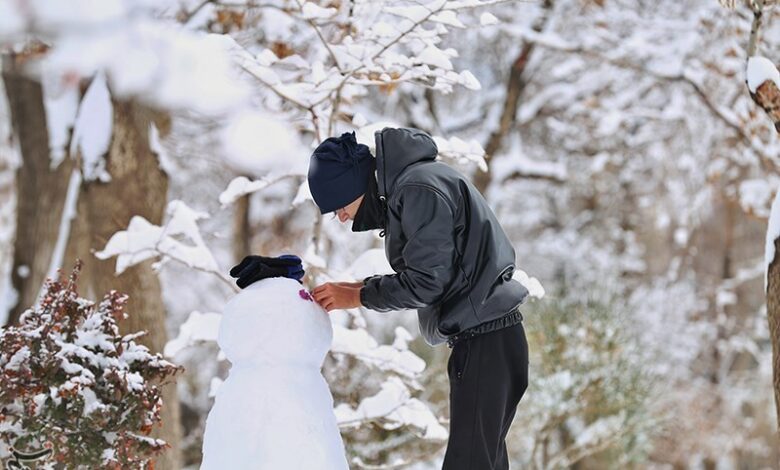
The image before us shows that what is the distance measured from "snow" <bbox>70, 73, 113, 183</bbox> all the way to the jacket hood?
300 centimetres

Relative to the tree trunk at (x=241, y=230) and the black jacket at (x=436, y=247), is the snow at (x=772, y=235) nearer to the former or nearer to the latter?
the black jacket at (x=436, y=247)

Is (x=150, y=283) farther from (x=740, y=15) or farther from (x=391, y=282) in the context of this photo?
(x=740, y=15)

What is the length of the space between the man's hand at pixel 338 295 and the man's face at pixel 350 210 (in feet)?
0.70

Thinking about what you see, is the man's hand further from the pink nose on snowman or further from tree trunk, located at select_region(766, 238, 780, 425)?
tree trunk, located at select_region(766, 238, 780, 425)

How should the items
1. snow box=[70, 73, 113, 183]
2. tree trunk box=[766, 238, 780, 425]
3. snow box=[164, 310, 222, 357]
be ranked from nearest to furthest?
tree trunk box=[766, 238, 780, 425]
snow box=[164, 310, 222, 357]
snow box=[70, 73, 113, 183]

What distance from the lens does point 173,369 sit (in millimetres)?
3307

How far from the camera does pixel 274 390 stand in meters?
2.67

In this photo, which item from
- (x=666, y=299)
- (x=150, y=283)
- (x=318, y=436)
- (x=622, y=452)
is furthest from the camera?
(x=666, y=299)

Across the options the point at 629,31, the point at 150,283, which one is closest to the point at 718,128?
the point at 629,31

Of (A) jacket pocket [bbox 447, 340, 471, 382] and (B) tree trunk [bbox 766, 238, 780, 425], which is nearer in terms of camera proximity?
(A) jacket pocket [bbox 447, 340, 471, 382]

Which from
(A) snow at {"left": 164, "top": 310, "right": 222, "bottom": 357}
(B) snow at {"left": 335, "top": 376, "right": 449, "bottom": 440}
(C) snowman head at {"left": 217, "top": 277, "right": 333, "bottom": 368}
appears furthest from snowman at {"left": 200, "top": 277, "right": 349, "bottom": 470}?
(B) snow at {"left": 335, "top": 376, "right": 449, "bottom": 440}

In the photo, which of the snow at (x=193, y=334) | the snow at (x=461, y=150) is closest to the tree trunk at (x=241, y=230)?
the snow at (x=193, y=334)

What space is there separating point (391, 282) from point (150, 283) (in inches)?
115

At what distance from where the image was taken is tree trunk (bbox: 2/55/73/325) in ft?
24.0
